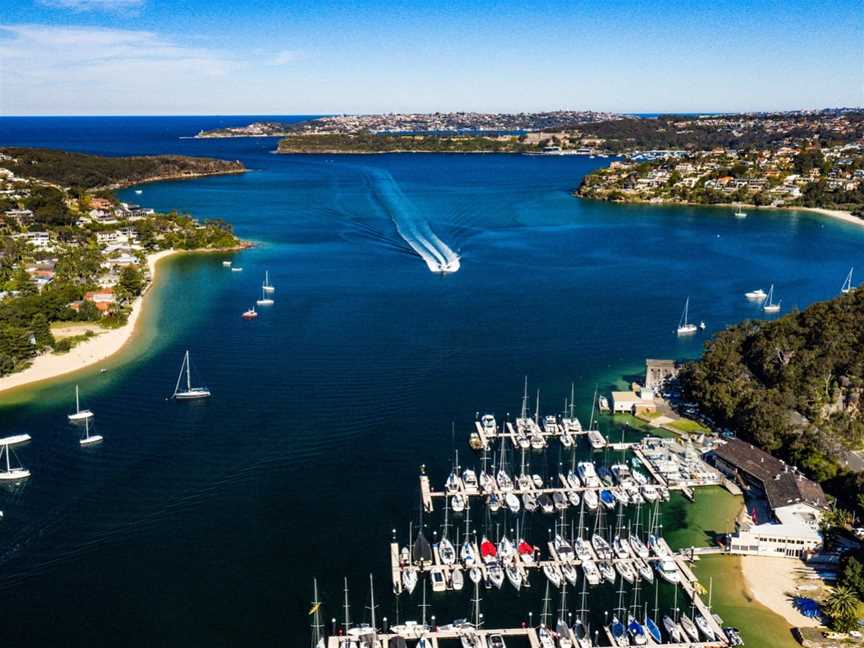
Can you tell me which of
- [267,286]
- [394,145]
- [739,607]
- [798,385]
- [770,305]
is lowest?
[739,607]

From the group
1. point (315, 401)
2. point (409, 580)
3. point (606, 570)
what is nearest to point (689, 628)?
point (606, 570)

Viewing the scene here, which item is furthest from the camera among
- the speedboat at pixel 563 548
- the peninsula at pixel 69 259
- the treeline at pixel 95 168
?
the treeline at pixel 95 168

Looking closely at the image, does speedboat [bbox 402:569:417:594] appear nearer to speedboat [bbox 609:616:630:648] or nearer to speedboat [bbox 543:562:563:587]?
speedboat [bbox 543:562:563:587]

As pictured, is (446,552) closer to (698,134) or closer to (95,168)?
(95,168)

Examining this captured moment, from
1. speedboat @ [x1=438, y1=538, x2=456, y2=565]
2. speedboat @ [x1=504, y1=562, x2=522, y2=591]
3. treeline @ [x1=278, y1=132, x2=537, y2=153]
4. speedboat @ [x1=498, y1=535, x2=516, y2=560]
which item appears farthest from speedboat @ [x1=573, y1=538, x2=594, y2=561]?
treeline @ [x1=278, y1=132, x2=537, y2=153]

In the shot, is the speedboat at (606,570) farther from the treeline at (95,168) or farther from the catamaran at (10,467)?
the treeline at (95,168)

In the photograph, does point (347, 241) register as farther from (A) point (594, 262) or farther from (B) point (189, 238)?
(A) point (594, 262)

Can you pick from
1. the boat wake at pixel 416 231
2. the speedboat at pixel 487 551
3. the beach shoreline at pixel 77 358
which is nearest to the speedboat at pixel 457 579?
the speedboat at pixel 487 551
